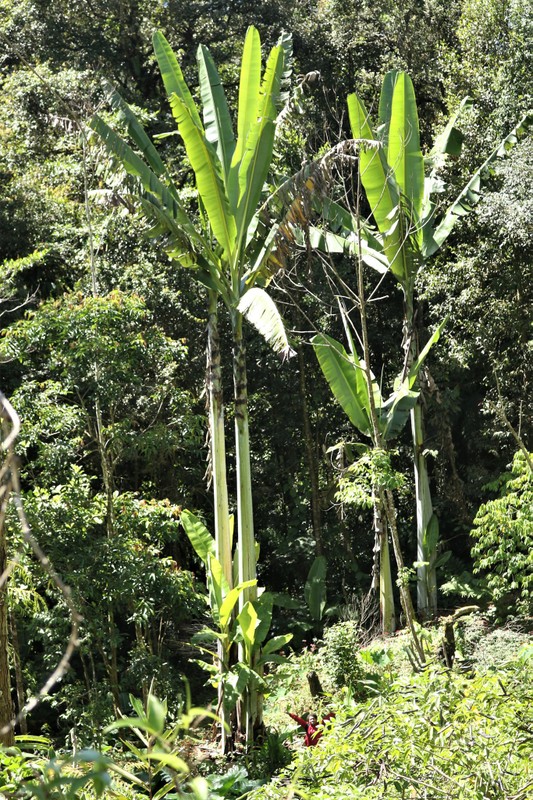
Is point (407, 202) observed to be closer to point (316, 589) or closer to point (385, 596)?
point (385, 596)

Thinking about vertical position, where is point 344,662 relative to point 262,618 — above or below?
below

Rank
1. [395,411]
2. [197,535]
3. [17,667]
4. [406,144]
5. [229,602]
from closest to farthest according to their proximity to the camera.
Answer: [229,602], [17,667], [197,535], [406,144], [395,411]

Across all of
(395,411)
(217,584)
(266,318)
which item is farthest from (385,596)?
(266,318)

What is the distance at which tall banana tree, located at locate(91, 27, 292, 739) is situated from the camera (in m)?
6.98

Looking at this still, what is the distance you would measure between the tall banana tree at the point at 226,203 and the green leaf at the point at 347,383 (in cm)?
207

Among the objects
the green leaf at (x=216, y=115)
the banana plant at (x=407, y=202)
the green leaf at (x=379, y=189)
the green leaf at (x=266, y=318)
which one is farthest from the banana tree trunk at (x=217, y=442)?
the green leaf at (x=379, y=189)

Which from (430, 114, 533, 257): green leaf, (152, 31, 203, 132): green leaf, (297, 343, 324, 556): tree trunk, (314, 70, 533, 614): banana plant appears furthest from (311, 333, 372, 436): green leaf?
(152, 31, 203, 132): green leaf

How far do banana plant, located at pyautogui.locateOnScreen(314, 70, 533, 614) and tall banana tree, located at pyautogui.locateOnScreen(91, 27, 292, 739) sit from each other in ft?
4.51

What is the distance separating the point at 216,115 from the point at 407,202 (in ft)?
8.29

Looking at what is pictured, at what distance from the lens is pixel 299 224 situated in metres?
6.94

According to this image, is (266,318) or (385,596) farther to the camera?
(385,596)

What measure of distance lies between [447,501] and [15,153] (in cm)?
718

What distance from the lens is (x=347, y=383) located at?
9656 millimetres

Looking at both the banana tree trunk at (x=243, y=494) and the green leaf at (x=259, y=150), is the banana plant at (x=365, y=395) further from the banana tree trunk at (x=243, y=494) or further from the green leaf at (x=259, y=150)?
the green leaf at (x=259, y=150)
